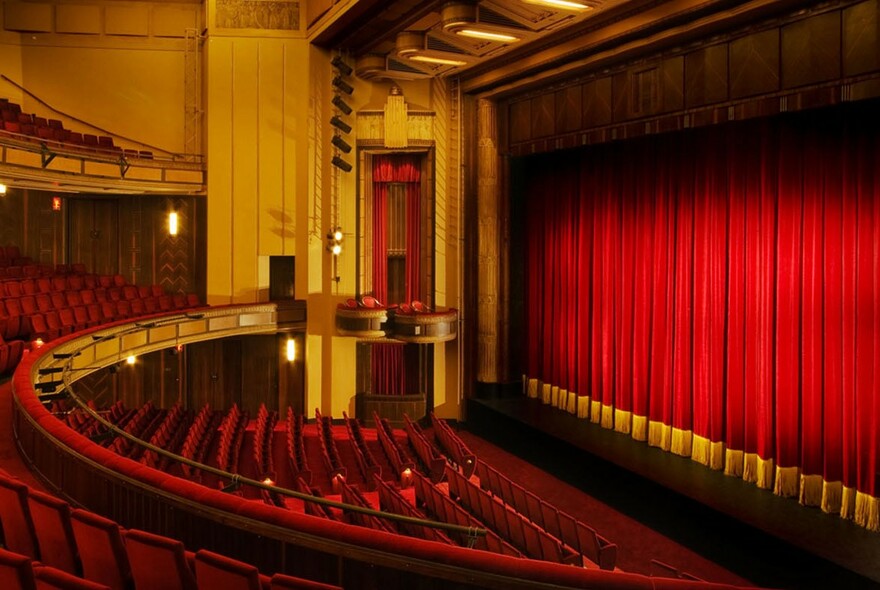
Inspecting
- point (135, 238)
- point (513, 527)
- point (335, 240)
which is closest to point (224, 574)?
point (513, 527)

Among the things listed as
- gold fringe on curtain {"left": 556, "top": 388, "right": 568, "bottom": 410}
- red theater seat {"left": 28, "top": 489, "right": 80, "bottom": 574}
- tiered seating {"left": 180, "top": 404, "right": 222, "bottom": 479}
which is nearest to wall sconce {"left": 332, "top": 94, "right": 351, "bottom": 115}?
tiered seating {"left": 180, "top": 404, "right": 222, "bottom": 479}

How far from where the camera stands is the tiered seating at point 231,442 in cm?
475

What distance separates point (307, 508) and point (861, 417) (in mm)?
3087

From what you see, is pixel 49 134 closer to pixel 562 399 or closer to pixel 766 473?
pixel 562 399

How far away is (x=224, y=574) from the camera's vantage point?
1.57m

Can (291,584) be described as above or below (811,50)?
below

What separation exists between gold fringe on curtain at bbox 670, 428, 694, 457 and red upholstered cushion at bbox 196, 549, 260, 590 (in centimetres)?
465

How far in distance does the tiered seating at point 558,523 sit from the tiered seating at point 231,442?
1.63m

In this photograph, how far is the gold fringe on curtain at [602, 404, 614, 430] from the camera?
6434 millimetres

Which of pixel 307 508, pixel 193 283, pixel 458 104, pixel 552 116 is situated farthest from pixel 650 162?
pixel 193 283

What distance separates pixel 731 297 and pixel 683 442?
1.11 metres

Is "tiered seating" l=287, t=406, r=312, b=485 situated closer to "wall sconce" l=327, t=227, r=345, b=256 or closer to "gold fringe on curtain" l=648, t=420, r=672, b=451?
"wall sconce" l=327, t=227, r=345, b=256

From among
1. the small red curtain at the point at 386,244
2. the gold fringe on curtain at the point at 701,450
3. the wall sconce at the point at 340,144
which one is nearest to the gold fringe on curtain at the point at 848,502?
the gold fringe on curtain at the point at 701,450

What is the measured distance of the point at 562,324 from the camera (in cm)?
704
